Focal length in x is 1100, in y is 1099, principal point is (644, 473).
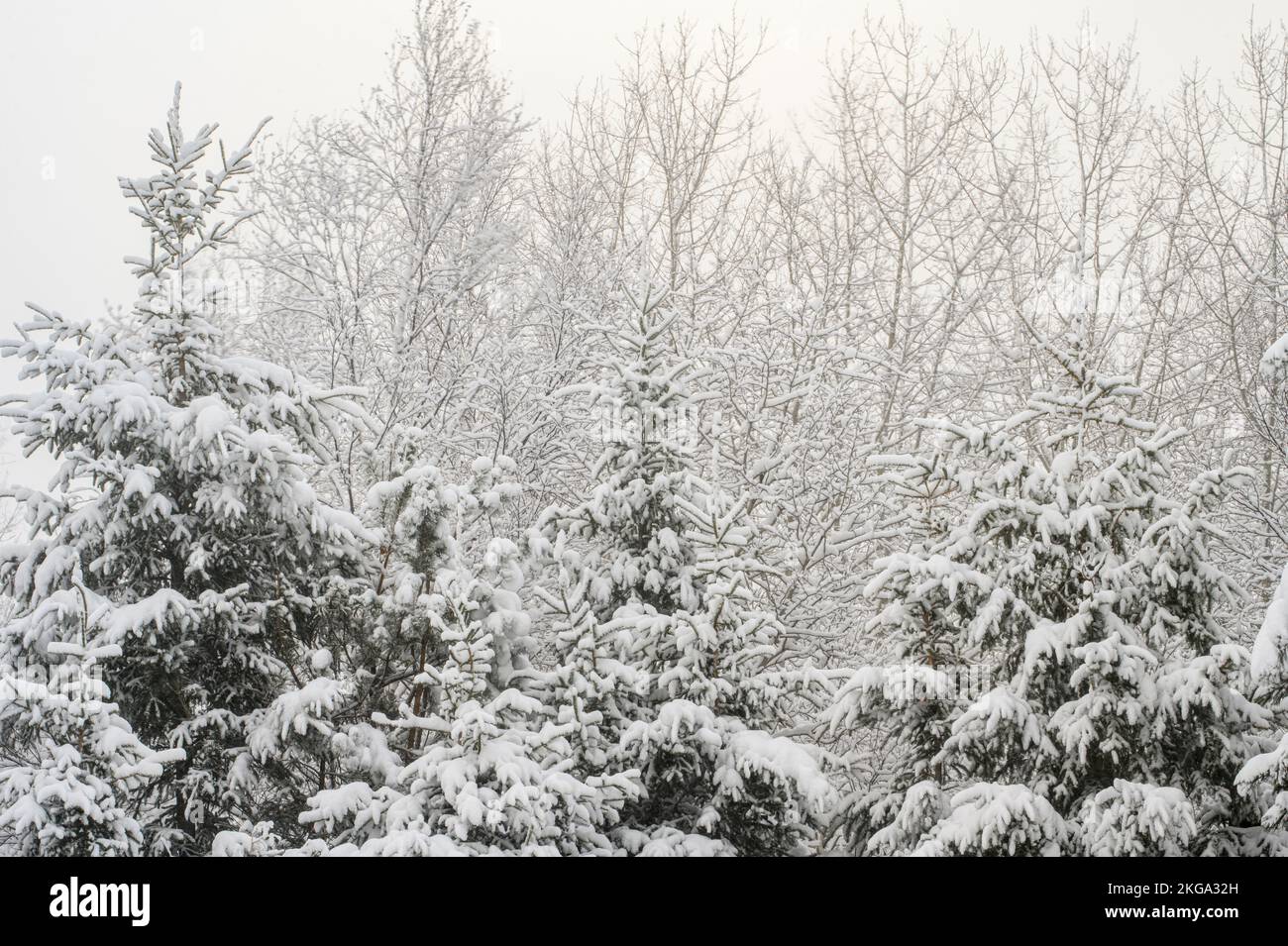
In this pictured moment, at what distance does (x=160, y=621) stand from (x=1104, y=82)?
630 inches

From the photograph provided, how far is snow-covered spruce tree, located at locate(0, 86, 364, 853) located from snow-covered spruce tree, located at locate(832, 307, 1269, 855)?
4396 millimetres

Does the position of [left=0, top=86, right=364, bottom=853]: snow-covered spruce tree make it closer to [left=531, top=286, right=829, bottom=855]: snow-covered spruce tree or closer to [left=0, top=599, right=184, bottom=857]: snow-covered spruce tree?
[left=0, top=599, right=184, bottom=857]: snow-covered spruce tree

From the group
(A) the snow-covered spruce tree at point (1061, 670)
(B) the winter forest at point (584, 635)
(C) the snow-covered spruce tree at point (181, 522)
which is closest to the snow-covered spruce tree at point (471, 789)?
(B) the winter forest at point (584, 635)

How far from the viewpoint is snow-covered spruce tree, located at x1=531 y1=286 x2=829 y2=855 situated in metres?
7.94

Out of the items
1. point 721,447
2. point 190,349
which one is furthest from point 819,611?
point 190,349

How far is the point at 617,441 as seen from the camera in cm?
939

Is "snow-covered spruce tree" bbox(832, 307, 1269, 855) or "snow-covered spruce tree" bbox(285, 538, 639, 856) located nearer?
"snow-covered spruce tree" bbox(285, 538, 639, 856)

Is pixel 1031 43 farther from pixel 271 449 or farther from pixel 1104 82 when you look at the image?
pixel 271 449

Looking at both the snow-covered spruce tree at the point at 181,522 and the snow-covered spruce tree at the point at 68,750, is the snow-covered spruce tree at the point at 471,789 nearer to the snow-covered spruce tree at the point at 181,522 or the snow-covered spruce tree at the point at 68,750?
the snow-covered spruce tree at the point at 68,750

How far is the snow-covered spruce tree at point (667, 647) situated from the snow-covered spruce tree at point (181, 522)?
207 centimetres

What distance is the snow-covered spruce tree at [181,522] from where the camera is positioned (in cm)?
773

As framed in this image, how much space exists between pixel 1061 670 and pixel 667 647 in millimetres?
2899

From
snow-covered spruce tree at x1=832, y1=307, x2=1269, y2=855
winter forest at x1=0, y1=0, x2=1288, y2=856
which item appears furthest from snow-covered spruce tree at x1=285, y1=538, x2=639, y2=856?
snow-covered spruce tree at x1=832, y1=307, x2=1269, y2=855

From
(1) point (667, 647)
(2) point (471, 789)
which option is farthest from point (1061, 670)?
(2) point (471, 789)
